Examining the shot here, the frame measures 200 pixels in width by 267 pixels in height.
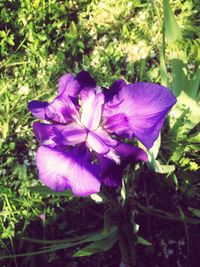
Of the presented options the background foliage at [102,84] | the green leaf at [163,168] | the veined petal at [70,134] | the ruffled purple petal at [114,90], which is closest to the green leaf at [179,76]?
the background foliage at [102,84]

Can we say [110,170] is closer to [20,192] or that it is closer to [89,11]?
[20,192]

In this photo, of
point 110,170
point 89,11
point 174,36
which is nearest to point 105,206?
point 110,170

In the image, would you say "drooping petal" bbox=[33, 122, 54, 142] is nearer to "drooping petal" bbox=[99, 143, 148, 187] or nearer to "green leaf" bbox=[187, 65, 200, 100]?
"drooping petal" bbox=[99, 143, 148, 187]

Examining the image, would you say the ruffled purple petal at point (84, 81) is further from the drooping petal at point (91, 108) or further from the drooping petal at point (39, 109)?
the drooping petal at point (39, 109)

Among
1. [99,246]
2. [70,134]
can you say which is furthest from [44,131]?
[99,246]

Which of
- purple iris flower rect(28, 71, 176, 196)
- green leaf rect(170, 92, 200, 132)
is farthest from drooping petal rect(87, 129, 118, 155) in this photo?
green leaf rect(170, 92, 200, 132)

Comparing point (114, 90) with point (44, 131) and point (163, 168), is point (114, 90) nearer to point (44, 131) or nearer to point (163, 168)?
point (44, 131)
